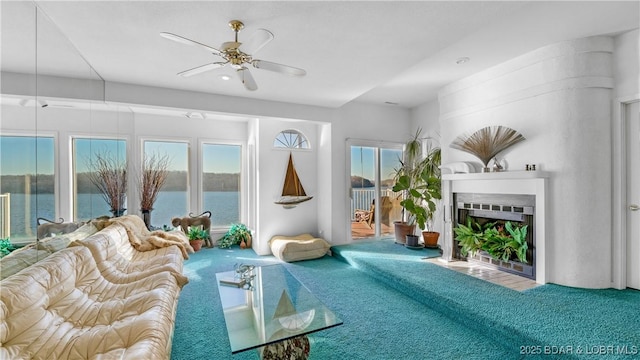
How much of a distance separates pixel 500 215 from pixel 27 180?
4.46m

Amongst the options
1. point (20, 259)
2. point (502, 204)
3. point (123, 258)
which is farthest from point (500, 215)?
point (20, 259)

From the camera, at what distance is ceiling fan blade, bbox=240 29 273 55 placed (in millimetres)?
1962

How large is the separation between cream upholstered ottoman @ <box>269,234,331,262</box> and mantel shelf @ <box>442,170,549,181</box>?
218cm

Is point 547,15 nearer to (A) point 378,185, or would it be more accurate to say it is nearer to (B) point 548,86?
(B) point 548,86

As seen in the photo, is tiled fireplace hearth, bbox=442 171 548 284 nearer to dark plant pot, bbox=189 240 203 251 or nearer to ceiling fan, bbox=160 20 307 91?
ceiling fan, bbox=160 20 307 91

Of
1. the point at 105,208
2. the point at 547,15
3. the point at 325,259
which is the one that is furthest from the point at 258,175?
the point at 547,15

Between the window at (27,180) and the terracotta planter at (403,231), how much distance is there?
14.6 ft

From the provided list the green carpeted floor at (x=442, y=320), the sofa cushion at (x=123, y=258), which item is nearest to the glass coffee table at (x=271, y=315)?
the green carpeted floor at (x=442, y=320)

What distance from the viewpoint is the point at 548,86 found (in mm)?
3014

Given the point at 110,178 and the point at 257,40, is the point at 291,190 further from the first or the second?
the point at 257,40

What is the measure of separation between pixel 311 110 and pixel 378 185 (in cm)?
190

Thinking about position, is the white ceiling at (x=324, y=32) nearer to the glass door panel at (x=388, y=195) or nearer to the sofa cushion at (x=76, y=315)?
the sofa cushion at (x=76, y=315)

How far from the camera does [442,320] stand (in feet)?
8.55

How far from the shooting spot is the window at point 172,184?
5.45 meters
